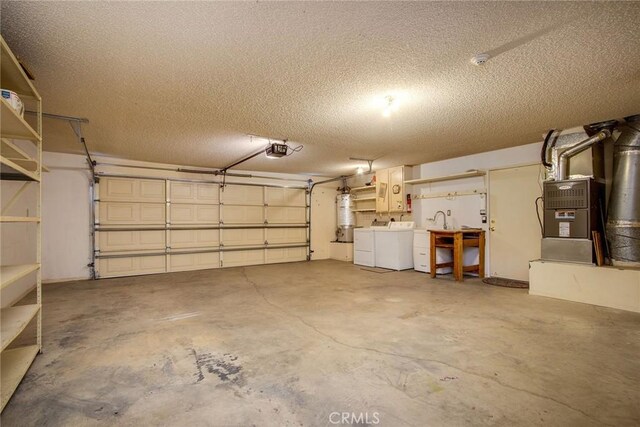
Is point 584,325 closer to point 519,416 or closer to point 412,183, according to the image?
point 519,416

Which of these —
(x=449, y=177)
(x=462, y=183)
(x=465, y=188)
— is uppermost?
(x=449, y=177)

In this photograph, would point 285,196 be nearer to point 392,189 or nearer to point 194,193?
point 194,193

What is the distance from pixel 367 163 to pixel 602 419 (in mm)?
5404

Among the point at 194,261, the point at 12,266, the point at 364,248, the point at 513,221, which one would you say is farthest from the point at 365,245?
the point at 12,266

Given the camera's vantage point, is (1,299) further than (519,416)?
Yes

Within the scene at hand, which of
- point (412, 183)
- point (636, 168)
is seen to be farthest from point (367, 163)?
point (636, 168)

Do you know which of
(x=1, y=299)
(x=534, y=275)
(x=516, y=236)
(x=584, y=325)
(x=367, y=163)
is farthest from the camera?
(x=367, y=163)

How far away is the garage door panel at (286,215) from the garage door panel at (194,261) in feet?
5.40

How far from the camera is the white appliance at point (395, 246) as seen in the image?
20.3 feet

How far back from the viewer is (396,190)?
6758 mm

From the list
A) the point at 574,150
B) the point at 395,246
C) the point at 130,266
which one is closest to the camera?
the point at 574,150

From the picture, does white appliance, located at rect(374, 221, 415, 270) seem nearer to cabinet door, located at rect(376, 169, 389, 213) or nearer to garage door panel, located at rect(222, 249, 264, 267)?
cabinet door, located at rect(376, 169, 389, 213)

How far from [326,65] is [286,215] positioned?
5686 mm

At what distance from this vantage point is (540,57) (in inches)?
90.7
